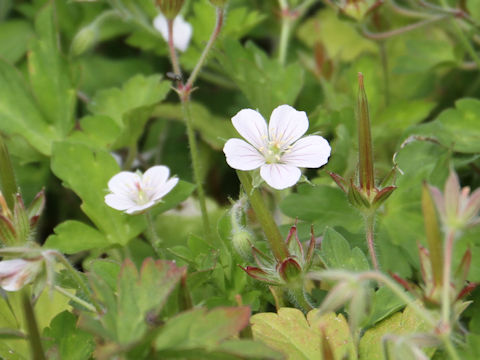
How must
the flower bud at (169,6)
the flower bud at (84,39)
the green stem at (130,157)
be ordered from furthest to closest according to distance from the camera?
the flower bud at (84,39), the green stem at (130,157), the flower bud at (169,6)

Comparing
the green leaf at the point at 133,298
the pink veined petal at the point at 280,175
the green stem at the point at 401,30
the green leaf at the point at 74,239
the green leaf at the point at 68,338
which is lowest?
the green leaf at the point at 68,338

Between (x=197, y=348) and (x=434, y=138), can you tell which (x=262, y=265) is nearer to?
(x=197, y=348)

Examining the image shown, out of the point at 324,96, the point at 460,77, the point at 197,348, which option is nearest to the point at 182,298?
the point at 197,348

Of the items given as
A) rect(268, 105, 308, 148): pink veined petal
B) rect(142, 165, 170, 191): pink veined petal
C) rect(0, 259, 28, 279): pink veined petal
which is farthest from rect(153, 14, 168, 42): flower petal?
rect(0, 259, 28, 279): pink veined petal

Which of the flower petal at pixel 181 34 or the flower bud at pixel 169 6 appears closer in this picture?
the flower bud at pixel 169 6

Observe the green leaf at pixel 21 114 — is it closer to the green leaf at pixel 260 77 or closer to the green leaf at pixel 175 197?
the green leaf at pixel 175 197

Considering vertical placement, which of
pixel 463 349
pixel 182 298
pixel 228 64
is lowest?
pixel 463 349

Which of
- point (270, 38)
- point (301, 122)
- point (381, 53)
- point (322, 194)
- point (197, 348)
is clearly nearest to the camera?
point (197, 348)

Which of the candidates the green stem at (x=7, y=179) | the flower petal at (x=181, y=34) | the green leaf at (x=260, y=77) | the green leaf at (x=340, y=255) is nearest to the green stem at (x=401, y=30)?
the green leaf at (x=260, y=77)

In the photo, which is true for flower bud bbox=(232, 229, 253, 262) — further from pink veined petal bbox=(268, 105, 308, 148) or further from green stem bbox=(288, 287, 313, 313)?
pink veined petal bbox=(268, 105, 308, 148)
